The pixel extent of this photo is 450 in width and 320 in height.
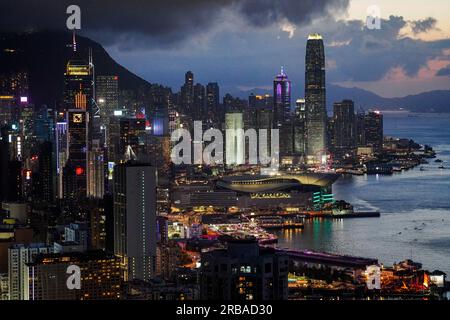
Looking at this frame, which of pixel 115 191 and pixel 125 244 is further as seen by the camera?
pixel 115 191

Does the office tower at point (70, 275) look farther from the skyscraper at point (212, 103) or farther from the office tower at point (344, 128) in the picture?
the office tower at point (344, 128)

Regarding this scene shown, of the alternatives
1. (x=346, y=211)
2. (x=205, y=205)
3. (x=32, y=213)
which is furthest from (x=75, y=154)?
(x=346, y=211)

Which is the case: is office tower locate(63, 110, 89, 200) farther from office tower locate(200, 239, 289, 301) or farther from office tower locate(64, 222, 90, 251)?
office tower locate(200, 239, 289, 301)

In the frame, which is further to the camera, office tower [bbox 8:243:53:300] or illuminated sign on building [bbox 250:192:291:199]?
illuminated sign on building [bbox 250:192:291:199]

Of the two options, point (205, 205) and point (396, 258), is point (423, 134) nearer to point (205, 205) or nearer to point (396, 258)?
point (205, 205)

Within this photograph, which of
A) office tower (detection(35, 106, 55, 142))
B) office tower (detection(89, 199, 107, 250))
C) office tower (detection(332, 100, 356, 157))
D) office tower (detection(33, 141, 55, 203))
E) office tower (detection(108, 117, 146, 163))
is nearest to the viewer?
office tower (detection(89, 199, 107, 250))

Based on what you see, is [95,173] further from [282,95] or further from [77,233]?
[282,95]

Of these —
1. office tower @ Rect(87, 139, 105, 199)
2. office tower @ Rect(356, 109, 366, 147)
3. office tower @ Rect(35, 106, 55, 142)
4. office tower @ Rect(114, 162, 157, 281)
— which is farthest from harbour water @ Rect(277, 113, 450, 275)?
office tower @ Rect(35, 106, 55, 142)
